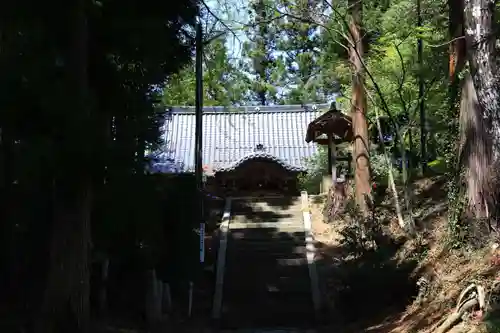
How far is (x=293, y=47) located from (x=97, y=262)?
24.4m

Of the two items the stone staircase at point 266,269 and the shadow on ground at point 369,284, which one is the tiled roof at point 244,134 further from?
the shadow on ground at point 369,284

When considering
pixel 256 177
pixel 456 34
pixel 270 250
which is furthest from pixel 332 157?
pixel 456 34

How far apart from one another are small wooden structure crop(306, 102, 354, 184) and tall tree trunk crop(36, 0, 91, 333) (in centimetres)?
1114

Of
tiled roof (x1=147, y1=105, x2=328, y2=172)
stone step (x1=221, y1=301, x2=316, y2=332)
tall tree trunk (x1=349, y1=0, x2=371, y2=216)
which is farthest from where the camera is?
tiled roof (x1=147, y1=105, x2=328, y2=172)

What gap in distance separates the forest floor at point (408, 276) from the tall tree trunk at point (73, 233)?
3.98 metres

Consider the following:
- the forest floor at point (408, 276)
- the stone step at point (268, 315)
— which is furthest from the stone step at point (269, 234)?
the stone step at point (268, 315)

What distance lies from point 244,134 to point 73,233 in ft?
62.0

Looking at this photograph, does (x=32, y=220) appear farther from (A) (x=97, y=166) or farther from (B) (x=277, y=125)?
(B) (x=277, y=125)

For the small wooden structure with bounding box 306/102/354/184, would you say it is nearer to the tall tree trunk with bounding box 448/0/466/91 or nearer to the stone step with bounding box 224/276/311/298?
the stone step with bounding box 224/276/311/298

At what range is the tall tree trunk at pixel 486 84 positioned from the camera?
26.8ft

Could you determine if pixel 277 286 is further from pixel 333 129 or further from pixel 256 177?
pixel 256 177

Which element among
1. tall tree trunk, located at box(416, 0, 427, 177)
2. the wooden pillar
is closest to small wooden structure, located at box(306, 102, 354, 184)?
the wooden pillar

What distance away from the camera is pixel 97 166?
649 cm

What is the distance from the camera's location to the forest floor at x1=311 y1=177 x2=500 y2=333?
7375mm
